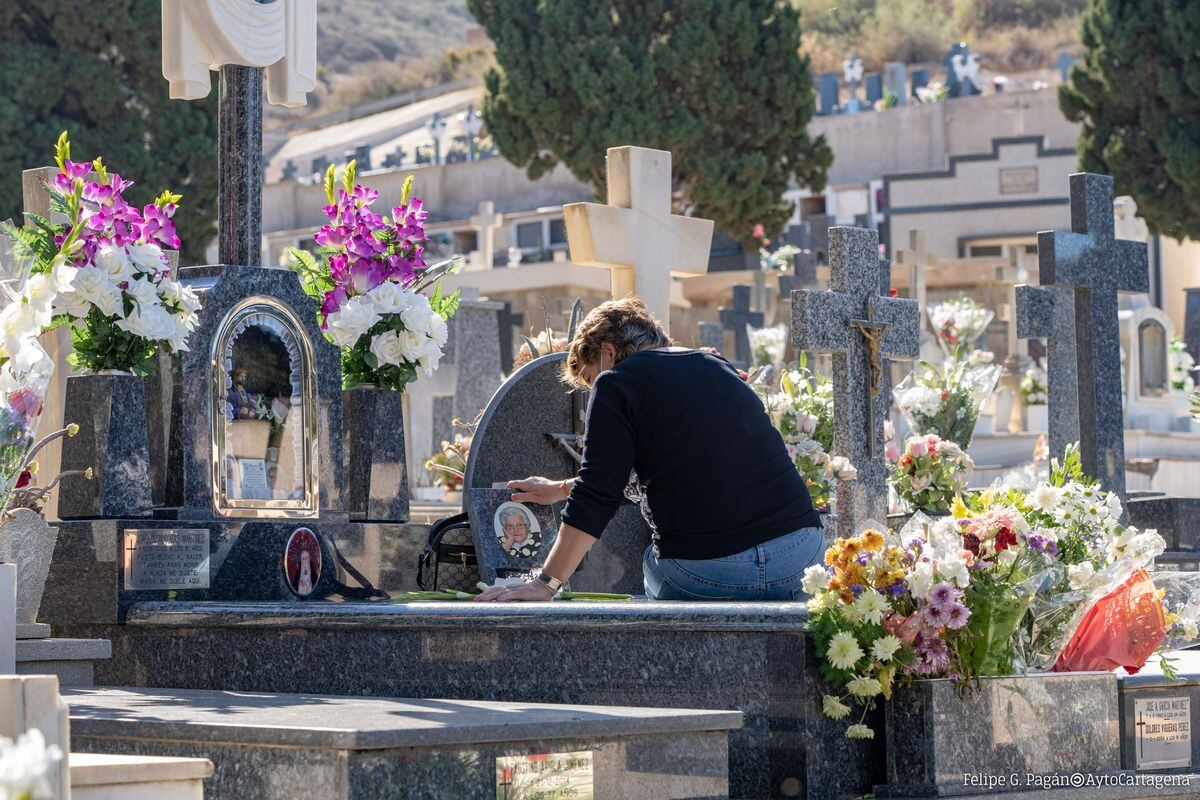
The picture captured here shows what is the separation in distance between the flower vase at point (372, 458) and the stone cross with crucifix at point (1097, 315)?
3.68 meters

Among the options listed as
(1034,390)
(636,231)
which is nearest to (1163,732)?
(636,231)

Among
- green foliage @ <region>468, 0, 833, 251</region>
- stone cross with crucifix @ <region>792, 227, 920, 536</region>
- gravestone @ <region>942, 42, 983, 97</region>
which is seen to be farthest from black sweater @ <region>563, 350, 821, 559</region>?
gravestone @ <region>942, 42, 983, 97</region>

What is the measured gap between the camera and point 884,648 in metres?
4.55

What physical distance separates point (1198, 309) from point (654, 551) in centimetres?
1147

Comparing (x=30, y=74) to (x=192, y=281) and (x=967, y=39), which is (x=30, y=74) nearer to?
(x=192, y=281)

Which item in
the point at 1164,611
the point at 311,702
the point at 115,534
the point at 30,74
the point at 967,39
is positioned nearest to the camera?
the point at 311,702

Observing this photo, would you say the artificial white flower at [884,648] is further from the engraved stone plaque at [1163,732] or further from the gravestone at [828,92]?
the gravestone at [828,92]

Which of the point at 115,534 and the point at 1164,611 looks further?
the point at 115,534

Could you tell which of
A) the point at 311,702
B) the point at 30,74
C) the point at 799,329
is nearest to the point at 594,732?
the point at 311,702

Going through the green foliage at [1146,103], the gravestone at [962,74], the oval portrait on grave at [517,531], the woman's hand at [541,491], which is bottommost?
the oval portrait on grave at [517,531]

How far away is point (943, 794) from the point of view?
4578 mm

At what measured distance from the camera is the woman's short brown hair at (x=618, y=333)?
17.2 feet

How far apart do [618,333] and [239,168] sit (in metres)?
1.82

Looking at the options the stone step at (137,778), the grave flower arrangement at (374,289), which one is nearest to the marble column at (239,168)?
the grave flower arrangement at (374,289)
